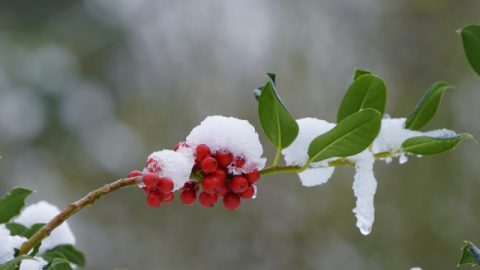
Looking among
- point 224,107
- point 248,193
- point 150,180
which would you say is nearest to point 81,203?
point 150,180

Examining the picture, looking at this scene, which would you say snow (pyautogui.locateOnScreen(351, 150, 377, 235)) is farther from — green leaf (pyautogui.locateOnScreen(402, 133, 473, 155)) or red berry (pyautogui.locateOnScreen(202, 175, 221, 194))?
red berry (pyautogui.locateOnScreen(202, 175, 221, 194))

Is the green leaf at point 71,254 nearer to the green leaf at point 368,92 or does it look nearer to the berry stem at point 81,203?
the berry stem at point 81,203

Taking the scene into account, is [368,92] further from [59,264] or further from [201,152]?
[59,264]

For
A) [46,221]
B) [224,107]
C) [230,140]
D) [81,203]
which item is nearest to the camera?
[81,203]

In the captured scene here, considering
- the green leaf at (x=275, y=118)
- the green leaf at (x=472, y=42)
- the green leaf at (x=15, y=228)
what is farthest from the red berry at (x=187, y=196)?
the green leaf at (x=472, y=42)

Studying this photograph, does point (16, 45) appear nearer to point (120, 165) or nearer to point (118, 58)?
point (118, 58)

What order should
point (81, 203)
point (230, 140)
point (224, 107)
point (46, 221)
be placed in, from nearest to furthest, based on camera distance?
point (81, 203) → point (230, 140) → point (46, 221) → point (224, 107)
